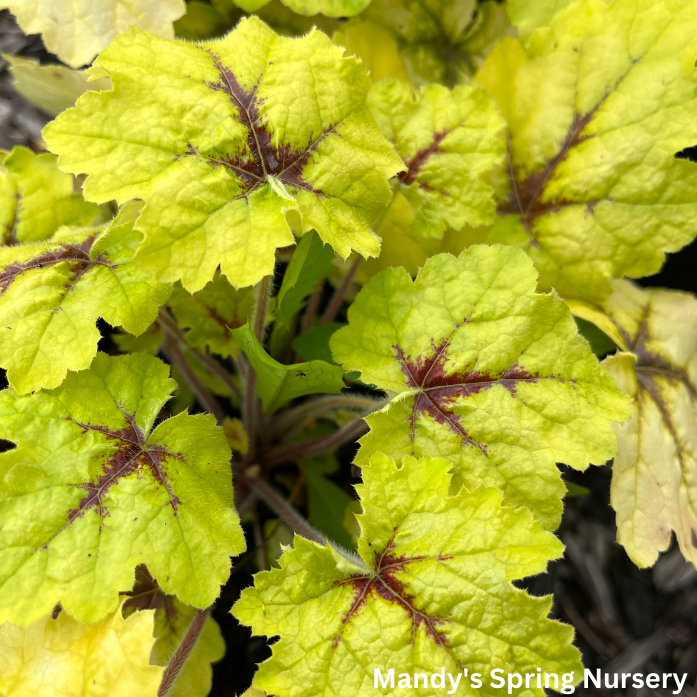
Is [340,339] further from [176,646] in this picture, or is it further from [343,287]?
[176,646]

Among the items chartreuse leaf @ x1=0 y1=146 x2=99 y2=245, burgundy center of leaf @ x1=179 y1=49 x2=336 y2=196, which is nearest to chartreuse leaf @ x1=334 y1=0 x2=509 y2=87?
burgundy center of leaf @ x1=179 y1=49 x2=336 y2=196

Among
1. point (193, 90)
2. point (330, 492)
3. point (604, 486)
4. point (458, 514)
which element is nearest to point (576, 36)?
point (193, 90)

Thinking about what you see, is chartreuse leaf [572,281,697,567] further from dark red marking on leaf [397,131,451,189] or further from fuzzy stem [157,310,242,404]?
fuzzy stem [157,310,242,404]

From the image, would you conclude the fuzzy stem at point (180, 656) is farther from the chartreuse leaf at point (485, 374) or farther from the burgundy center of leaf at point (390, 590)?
the chartreuse leaf at point (485, 374)

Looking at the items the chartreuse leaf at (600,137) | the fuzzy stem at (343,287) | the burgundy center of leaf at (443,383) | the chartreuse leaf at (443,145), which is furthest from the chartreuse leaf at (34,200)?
the chartreuse leaf at (600,137)

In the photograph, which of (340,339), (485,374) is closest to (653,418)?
(485,374)
